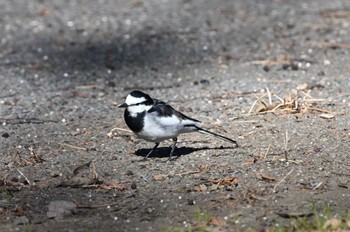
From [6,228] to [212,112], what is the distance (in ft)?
9.40

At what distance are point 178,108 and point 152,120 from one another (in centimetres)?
159

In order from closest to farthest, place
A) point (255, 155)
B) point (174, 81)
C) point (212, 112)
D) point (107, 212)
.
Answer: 1. point (107, 212)
2. point (255, 155)
3. point (212, 112)
4. point (174, 81)

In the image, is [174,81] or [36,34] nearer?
[174,81]

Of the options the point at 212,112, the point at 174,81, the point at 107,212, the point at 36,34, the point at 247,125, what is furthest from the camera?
the point at 36,34

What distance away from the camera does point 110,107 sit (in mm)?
7934

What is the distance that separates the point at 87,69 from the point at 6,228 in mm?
4365

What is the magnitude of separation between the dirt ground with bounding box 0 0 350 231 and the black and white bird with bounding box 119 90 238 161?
242mm

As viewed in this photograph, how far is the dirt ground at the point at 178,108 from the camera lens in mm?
5395

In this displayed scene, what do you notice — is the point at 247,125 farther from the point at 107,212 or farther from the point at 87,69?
the point at 87,69

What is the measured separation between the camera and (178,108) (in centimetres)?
776

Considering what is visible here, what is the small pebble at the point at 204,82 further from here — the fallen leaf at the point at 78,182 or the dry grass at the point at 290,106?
the fallen leaf at the point at 78,182

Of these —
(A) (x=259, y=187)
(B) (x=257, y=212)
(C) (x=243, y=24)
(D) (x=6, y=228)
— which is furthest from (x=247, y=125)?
(C) (x=243, y=24)

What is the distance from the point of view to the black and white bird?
20.2 ft

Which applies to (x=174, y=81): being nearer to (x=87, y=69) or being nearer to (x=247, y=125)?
(x=87, y=69)
